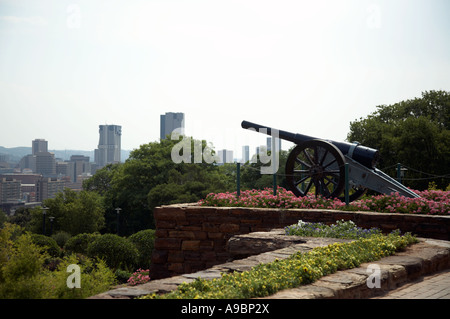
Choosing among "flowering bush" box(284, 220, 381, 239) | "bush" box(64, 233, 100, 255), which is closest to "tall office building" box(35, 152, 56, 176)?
"bush" box(64, 233, 100, 255)

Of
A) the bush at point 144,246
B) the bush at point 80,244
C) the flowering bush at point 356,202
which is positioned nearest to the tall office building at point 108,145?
the bush at point 80,244

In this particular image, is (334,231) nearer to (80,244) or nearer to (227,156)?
(80,244)

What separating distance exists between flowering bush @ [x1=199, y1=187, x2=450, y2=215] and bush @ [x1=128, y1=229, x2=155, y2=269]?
12.1 metres

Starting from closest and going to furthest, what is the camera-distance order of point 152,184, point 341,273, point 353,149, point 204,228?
point 341,273 → point 204,228 → point 353,149 → point 152,184

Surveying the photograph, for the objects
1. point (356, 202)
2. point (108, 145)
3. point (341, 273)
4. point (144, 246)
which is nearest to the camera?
point (341, 273)

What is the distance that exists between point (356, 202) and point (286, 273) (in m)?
5.81

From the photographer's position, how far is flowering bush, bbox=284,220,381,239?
757 centimetres

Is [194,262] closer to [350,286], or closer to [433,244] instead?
[433,244]

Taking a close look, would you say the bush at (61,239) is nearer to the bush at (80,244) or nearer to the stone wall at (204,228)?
the bush at (80,244)

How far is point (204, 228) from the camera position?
9.54 metres

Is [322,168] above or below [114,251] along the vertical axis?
above

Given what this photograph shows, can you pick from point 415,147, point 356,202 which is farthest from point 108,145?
point 356,202

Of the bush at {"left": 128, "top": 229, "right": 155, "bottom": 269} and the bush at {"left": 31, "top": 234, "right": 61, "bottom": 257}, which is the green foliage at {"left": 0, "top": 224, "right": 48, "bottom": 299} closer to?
the bush at {"left": 128, "top": 229, "right": 155, "bottom": 269}
